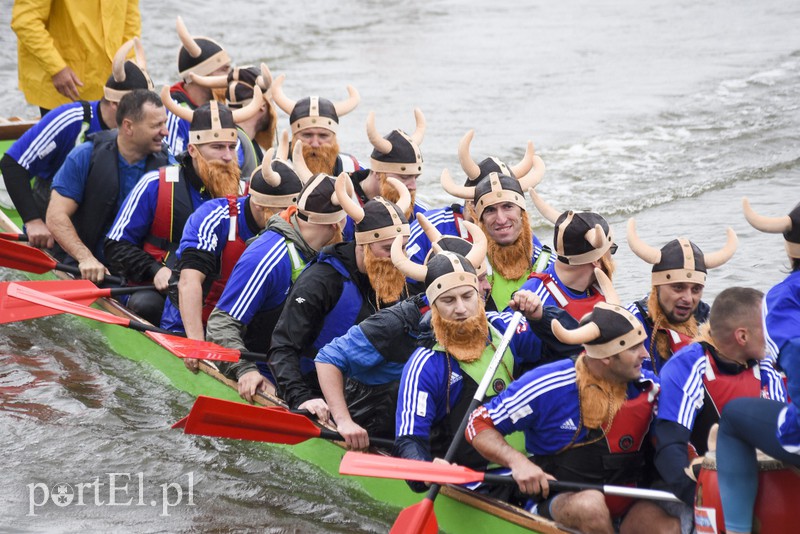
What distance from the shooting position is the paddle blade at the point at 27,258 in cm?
814

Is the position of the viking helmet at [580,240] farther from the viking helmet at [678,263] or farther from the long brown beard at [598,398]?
the long brown beard at [598,398]

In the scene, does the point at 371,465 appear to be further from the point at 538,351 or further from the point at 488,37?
the point at 488,37

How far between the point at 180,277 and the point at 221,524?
1.48 metres

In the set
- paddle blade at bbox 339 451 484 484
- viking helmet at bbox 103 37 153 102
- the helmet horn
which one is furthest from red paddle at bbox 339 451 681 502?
viking helmet at bbox 103 37 153 102

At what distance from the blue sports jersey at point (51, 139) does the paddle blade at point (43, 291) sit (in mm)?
1144

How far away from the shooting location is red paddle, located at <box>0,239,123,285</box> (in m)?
8.13

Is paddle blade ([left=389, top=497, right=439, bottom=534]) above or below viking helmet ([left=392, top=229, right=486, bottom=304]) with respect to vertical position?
below

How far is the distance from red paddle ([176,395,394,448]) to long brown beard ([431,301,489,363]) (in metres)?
0.76

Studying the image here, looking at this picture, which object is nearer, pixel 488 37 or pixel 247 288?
pixel 247 288

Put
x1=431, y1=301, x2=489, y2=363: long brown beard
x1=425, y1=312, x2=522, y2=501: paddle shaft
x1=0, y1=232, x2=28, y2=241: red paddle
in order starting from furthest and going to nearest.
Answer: x1=0, y1=232, x2=28, y2=241: red paddle, x1=431, y1=301, x2=489, y2=363: long brown beard, x1=425, y1=312, x2=522, y2=501: paddle shaft

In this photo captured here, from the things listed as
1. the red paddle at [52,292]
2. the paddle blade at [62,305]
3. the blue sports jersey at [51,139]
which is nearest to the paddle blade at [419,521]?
the paddle blade at [62,305]

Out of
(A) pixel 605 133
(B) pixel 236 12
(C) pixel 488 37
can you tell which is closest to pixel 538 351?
(A) pixel 605 133

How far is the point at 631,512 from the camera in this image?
482cm

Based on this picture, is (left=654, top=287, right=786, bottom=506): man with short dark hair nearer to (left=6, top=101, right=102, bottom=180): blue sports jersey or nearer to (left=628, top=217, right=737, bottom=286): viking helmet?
(left=628, top=217, right=737, bottom=286): viking helmet
